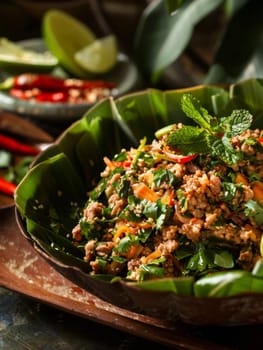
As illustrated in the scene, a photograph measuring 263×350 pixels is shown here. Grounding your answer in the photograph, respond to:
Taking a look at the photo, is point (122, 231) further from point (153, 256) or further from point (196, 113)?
point (196, 113)

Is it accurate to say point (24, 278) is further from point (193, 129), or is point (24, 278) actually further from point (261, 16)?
point (261, 16)

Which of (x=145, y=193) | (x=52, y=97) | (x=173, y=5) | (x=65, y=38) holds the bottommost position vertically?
(x=52, y=97)

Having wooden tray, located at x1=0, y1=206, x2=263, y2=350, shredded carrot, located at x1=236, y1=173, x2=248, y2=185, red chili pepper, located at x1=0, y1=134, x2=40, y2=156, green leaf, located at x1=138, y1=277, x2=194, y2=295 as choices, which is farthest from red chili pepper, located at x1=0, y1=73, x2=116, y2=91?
green leaf, located at x1=138, y1=277, x2=194, y2=295

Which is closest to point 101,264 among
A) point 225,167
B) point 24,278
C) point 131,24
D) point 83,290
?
point 83,290

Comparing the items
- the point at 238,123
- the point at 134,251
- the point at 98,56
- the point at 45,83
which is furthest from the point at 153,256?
the point at 98,56

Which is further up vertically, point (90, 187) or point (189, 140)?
point (189, 140)

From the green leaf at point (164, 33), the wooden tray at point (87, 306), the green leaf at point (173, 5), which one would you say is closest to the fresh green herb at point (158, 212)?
the wooden tray at point (87, 306)
